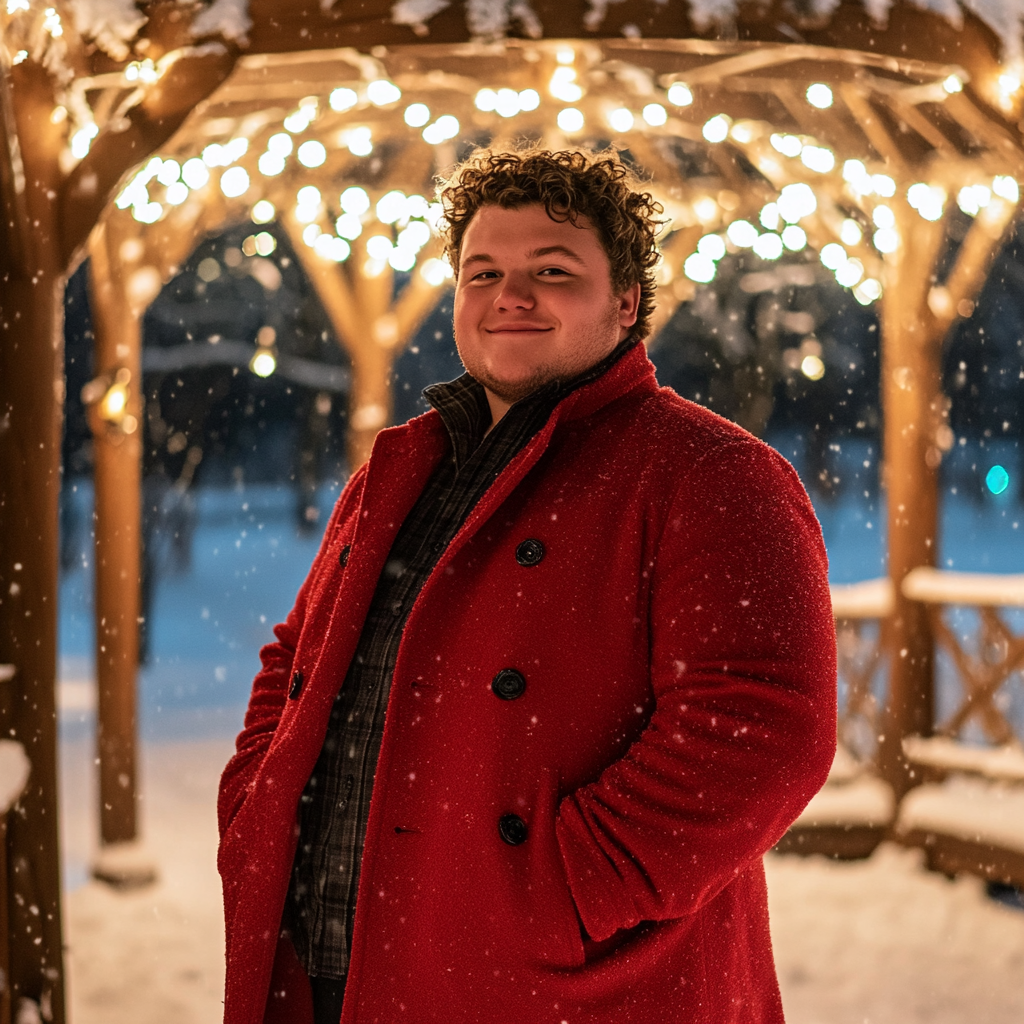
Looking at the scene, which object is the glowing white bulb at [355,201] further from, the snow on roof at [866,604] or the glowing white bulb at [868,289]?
the snow on roof at [866,604]

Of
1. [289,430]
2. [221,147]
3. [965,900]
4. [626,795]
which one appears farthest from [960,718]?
[289,430]

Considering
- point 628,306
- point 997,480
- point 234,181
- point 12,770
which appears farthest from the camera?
point 997,480

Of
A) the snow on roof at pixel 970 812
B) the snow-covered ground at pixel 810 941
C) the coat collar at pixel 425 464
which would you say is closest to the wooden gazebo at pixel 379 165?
the snow on roof at pixel 970 812

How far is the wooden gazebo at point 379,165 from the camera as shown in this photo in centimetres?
265

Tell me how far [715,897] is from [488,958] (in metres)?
0.33

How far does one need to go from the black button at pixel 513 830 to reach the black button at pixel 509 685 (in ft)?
0.52

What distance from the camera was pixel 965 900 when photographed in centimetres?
474

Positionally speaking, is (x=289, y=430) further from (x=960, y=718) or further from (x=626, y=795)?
(x=626, y=795)

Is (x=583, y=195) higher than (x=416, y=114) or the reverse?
the reverse

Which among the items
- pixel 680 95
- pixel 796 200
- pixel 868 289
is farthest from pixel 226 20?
pixel 868 289

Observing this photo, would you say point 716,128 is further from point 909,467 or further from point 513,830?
point 513,830

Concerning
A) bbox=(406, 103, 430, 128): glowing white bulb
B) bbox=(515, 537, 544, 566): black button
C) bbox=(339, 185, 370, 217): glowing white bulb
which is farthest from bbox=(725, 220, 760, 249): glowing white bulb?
bbox=(515, 537, 544, 566): black button

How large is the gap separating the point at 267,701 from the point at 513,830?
64cm

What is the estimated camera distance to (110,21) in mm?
2678
